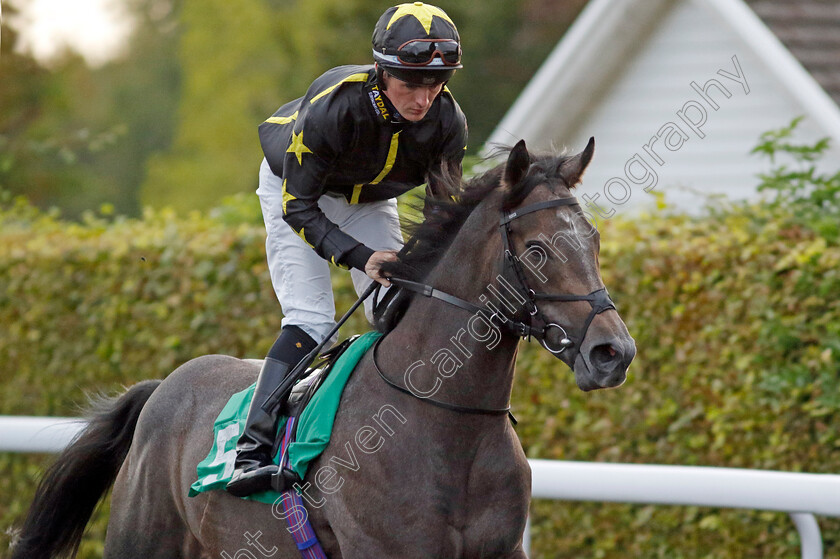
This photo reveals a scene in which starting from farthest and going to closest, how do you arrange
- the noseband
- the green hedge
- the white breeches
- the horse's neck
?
the green hedge → the white breeches → the horse's neck → the noseband

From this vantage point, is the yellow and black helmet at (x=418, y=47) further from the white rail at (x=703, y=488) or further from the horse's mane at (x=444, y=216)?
the white rail at (x=703, y=488)

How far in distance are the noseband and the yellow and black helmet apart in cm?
55

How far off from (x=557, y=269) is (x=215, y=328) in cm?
416

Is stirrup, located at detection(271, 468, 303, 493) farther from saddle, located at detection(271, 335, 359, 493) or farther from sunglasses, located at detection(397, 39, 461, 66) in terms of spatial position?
sunglasses, located at detection(397, 39, 461, 66)

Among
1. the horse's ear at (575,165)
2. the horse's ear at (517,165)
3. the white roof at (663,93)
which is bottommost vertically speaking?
the horse's ear at (517,165)

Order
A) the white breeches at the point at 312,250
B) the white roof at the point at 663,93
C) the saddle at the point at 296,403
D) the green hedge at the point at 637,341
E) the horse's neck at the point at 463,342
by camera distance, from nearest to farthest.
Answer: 1. the horse's neck at the point at 463,342
2. the saddle at the point at 296,403
3. the white breeches at the point at 312,250
4. the green hedge at the point at 637,341
5. the white roof at the point at 663,93

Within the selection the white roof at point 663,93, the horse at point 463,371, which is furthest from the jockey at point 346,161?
the white roof at point 663,93

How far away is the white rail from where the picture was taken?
12.3 feet

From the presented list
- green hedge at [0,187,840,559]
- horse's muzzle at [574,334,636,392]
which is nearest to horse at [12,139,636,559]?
horse's muzzle at [574,334,636,392]

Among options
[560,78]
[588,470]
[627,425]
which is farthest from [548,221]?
[560,78]

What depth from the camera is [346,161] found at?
11.4ft

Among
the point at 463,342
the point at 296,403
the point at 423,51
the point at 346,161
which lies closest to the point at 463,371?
the point at 463,342

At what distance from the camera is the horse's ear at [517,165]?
2.92m

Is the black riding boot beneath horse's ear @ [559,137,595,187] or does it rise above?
beneath
